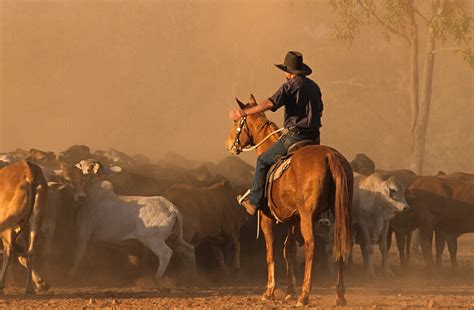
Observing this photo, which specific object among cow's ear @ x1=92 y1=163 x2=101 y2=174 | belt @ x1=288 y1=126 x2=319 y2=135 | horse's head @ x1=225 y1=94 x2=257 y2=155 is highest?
belt @ x1=288 y1=126 x2=319 y2=135

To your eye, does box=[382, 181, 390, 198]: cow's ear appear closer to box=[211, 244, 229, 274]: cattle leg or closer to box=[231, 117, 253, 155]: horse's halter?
box=[211, 244, 229, 274]: cattle leg

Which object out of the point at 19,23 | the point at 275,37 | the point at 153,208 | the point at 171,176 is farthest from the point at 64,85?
the point at 153,208

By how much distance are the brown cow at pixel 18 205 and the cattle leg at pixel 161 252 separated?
8.93ft

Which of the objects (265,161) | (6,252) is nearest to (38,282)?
(6,252)

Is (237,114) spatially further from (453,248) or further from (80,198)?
(453,248)

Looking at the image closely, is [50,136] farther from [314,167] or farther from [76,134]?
[314,167]

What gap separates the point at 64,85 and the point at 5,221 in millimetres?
81851

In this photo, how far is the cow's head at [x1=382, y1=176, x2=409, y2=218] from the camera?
22.8 m

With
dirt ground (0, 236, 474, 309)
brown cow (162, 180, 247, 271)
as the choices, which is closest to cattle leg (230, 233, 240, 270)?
A: brown cow (162, 180, 247, 271)

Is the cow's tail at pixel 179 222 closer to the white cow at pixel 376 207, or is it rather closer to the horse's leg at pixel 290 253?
the horse's leg at pixel 290 253

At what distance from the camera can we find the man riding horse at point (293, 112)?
13930 millimetres

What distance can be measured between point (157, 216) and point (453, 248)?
8.57 meters

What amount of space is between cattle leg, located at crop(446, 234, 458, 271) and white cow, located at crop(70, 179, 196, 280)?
25.0 feet

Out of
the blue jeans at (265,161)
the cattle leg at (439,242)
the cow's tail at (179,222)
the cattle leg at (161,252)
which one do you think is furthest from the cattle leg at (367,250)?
the blue jeans at (265,161)
